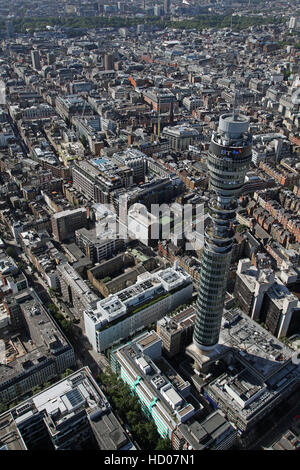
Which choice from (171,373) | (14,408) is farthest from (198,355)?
(14,408)

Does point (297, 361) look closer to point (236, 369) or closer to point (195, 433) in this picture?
point (236, 369)

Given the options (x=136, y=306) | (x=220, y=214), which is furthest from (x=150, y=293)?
(x=220, y=214)

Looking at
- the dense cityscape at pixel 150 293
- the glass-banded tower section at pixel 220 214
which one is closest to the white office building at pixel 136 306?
the dense cityscape at pixel 150 293

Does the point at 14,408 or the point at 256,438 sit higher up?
the point at 14,408

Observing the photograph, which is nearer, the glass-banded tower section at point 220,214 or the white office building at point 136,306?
the glass-banded tower section at point 220,214

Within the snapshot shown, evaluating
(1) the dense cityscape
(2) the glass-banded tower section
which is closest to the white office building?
(1) the dense cityscape

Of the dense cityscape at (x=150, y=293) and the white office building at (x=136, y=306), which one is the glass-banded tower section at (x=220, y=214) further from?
the white office building at (x=136, y=306)

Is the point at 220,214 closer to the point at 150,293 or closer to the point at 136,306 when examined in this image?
the point at 150,293

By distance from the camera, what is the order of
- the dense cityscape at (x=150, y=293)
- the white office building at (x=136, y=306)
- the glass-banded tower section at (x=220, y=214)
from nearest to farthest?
the glass-banded tower section at (x=220, y=214), the dense cityscape at (x=150, y=293), the white office building at (x=136, y=306)
